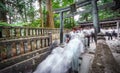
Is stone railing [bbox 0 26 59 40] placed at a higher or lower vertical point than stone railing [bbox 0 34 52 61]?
higher

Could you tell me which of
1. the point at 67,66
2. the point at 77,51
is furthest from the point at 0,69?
the point at 77,51

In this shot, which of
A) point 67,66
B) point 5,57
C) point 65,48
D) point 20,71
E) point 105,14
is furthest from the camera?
point 105,14

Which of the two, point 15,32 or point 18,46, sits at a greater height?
point 15,32

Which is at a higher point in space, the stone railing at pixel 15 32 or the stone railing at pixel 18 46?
the stone railing at pixel 15 32

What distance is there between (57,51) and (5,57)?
351 centimetres

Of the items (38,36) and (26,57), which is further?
(38,36)

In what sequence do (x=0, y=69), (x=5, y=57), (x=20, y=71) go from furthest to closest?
1. (x=20, y=71)
2. (x=5, y=57)
3. (x=0, y=69)

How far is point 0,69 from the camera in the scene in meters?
3.44

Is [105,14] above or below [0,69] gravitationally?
above

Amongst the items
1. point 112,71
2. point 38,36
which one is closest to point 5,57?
point 38,36

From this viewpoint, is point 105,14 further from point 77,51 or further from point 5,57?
point 5,57

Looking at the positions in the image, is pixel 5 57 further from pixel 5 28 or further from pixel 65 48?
pixel 65 48

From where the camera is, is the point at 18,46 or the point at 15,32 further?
the point at 18,46

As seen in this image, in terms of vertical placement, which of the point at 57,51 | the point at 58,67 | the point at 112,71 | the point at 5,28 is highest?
the point at 5,28
